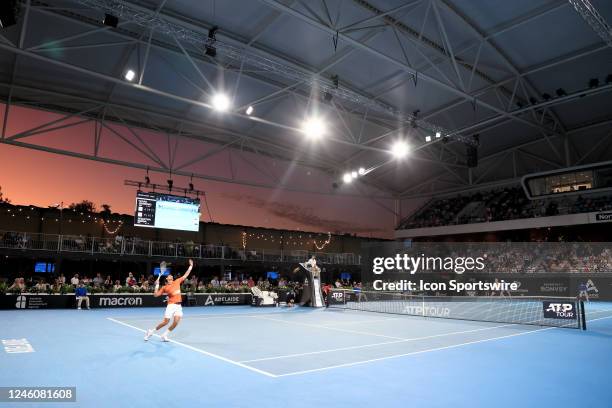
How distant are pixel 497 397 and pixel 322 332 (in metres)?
7.42

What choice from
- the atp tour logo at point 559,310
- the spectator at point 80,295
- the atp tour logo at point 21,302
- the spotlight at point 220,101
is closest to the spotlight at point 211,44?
the spotlight at point 220,101

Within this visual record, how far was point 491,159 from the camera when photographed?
34.3 meters

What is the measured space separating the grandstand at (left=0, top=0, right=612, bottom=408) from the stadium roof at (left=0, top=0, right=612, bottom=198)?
130 mm

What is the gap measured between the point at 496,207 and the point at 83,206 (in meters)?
35.3

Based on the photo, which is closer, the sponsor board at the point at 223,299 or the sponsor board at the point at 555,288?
the sponsor board at the point at 223,299

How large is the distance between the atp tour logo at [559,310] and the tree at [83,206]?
32319 mm

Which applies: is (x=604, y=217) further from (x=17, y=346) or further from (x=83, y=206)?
(x=83, y=206)

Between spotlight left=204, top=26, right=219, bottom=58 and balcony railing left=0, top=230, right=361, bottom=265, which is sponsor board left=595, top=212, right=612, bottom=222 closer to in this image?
balcony railing left=0, top=230, right=361, bottom=265

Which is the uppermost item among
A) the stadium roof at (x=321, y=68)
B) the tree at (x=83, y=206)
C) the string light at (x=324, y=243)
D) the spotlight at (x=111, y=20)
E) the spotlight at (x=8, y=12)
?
the stadium roof at (x=321, y=68)

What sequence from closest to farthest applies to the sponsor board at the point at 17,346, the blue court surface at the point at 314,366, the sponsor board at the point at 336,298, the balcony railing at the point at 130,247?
the blue court surface at the point at 314,366
the sponsor board at the point at 17,346
the balcony railing at the point at 130,247
the sponsor board at the point at 336,298

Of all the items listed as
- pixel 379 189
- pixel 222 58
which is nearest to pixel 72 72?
pixel 222 58

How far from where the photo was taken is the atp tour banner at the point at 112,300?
62.2 ft

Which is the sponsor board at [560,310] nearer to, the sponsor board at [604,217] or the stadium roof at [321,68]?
the stadium roof at [321,68]

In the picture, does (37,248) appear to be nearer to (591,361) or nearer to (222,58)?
(222,58)
